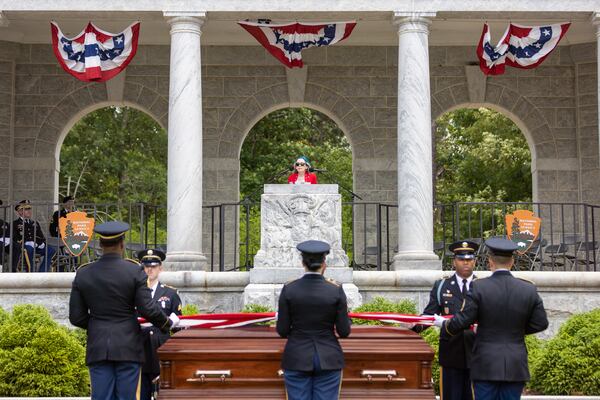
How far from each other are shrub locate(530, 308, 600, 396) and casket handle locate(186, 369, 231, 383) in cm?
495

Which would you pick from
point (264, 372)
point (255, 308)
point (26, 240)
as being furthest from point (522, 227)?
point (264, 372)

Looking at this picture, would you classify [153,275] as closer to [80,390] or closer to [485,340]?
[80,390]

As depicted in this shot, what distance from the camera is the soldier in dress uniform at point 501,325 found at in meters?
8.22

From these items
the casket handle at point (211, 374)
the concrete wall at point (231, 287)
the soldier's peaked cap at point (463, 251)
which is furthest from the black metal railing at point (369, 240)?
the casket handle at point (211, 374)

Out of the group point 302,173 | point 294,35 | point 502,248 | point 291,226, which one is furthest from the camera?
point 294,35

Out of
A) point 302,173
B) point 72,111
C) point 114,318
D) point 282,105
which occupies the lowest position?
point 114,318

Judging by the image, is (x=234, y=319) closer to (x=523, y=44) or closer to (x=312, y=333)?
(x=312, y=333)

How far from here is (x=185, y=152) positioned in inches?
694

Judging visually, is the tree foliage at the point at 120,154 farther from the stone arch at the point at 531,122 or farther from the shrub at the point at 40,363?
the shrub at the point at 40,363

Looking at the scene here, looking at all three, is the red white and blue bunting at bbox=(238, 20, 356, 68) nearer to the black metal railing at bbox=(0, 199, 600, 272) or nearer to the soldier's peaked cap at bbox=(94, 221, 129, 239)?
the black metal railing at bbox=(0, 199, 600, 272)

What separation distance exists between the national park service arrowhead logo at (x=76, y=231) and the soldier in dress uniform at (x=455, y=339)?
8.78 m

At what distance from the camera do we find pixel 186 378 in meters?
8.46

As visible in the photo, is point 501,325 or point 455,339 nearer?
point 501,325

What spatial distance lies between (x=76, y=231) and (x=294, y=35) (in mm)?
5272
